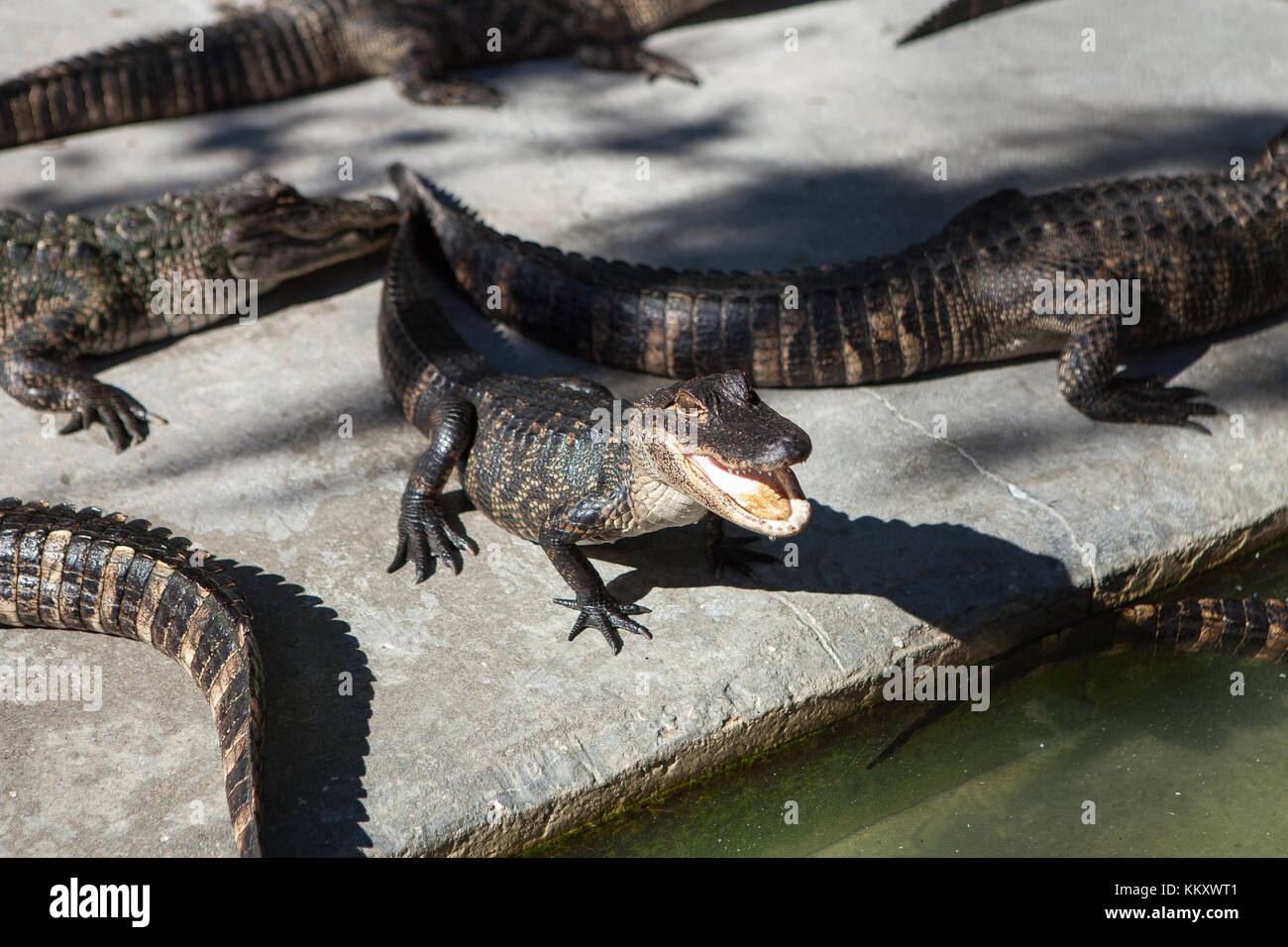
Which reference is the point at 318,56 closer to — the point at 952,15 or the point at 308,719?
the point at 952,15

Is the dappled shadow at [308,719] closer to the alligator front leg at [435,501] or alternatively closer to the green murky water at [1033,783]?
the alligator front leg at [435,501]

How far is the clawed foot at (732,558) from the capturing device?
3846 mm

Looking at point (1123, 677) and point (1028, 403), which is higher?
point (1028, 403)

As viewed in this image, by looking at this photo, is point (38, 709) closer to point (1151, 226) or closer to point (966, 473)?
point (966, 473)

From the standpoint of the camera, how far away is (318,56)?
23.2ft

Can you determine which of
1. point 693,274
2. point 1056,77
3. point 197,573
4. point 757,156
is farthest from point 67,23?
point 1056,77

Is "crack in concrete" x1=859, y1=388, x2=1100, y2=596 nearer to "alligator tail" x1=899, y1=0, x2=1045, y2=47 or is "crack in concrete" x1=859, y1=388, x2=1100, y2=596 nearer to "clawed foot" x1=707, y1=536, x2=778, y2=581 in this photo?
"clawed foot" x1=707, y1=536, x2=778, y2=581

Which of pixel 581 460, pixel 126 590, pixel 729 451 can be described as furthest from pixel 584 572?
pixel 126 590

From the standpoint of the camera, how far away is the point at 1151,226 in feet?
15.9

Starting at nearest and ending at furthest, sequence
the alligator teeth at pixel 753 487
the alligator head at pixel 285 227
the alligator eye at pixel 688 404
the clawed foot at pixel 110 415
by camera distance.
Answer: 1. the alligator teeth at pixel 753 487
2. the alligator eye at pixel 688 404
3. the clawed foot at pixel 110 415
4. the alligator head at pixel 285 227

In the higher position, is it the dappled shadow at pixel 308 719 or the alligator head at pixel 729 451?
the alligator head at pixel 729 451

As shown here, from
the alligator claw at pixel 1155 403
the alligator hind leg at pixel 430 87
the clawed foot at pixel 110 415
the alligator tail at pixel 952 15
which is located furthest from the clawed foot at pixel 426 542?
the alligator tail at pixel 952 15

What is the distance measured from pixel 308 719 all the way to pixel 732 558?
4.75ft

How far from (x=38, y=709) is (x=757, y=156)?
4.59m
